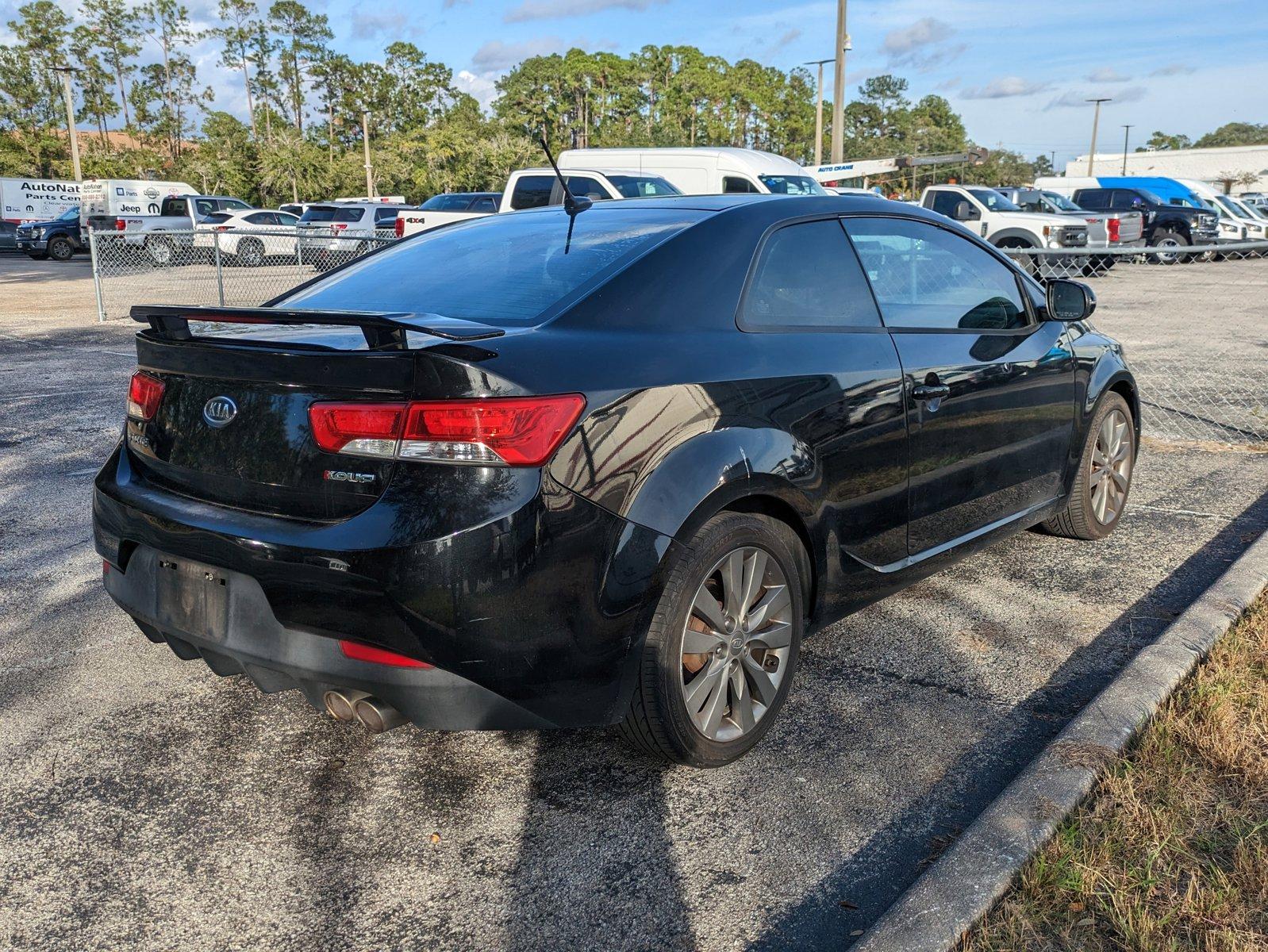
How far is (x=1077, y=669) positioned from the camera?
3.76m

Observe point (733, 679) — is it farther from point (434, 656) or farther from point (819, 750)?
point (434, 656)

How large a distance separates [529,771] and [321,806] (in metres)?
0.56

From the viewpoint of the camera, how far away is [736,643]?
3045 millimetres

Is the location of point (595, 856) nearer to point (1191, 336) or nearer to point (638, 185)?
point (1191, 336)

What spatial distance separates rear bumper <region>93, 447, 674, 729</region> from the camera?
2.48 meters

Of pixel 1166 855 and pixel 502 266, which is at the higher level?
pixel 502 266

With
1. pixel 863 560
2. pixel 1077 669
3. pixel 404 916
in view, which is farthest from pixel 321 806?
pixel 1077 669

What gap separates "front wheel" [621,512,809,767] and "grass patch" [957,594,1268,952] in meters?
0.87

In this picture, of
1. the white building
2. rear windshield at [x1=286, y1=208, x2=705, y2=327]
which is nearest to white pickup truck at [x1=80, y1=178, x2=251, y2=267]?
rear windshield at [x1=286, y1=208, x2=705, y2=327]

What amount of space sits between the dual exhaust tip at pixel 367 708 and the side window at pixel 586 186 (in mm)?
14684

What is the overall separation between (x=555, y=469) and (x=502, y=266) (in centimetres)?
105

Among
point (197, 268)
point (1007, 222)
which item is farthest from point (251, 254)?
point (1007, 222)

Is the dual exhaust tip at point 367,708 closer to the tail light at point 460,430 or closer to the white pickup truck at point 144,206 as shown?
the tail light at point 460,430

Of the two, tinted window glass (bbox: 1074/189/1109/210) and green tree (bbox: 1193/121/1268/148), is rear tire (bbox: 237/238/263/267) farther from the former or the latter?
green tree (bbox: 1193/121/1268/148)
